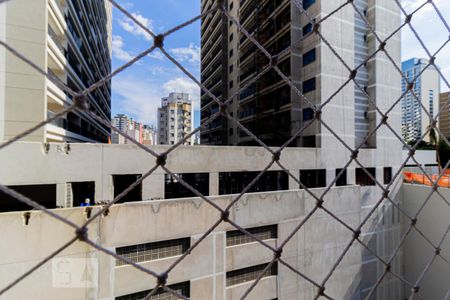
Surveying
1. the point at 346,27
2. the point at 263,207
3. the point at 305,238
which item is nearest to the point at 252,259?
the point at 263,207

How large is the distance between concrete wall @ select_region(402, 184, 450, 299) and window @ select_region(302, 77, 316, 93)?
330 centimetres

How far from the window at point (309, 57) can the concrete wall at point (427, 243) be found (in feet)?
12.7

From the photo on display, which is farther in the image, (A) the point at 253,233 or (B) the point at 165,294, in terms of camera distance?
(A) the point at 253,233

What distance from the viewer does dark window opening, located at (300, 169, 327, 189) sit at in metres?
5.43

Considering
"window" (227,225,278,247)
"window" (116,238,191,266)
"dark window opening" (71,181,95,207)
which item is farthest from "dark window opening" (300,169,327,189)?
"dark window opening" (71,181,95,207)

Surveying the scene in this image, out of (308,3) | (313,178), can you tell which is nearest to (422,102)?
(308,3)

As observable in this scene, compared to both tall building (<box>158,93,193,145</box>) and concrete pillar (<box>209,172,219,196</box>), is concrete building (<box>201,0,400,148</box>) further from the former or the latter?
tall building (<box>158,93,193,145</box>)

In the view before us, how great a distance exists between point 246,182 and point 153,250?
7.05ft

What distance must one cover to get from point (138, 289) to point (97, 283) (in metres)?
0.55

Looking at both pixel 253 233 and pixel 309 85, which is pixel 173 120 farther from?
pixel 253 233

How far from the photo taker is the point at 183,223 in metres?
3.65

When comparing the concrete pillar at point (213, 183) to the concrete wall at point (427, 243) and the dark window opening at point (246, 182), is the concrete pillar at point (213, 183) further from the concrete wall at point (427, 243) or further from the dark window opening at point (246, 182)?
the concrete wall at point (427, 243)

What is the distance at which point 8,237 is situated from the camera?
2744mm

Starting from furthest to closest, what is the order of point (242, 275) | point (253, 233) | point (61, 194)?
point (253, 233) < point (242, 275) < point (61, 194)
